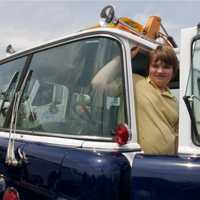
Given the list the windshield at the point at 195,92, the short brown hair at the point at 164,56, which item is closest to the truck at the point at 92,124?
the windshield at the point at 195,92

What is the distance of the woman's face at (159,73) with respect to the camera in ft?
9.63

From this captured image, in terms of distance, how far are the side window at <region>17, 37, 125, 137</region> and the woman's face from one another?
12.7 inches

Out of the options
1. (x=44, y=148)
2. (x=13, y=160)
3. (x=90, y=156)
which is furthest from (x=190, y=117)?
(x=13, y=160)

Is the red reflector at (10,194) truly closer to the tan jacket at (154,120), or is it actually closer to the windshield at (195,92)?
the tan jacket at (154,120)

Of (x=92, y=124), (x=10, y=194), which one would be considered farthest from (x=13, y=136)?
(x=92, y=124)

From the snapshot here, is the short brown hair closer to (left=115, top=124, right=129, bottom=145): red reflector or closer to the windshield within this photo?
the windshield

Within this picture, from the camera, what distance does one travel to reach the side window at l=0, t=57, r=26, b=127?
374cm

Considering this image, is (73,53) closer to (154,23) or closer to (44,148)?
(44,148)

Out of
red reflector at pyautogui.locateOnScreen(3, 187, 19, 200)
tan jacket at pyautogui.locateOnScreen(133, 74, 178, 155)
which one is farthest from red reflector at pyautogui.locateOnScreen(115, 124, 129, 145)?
red reflector at pyautogui.locateOnScreen(3, 187, 19, 200)

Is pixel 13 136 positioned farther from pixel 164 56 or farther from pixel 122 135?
pixel 164 56

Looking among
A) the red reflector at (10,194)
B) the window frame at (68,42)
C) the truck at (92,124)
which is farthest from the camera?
the red reflector at (10,194)

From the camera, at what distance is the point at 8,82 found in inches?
154

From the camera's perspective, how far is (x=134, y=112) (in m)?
2.67

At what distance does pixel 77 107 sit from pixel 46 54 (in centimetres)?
70
